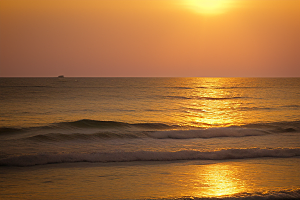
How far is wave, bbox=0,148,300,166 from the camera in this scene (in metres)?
9.76

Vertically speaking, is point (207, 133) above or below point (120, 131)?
below

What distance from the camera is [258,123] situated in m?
19.4

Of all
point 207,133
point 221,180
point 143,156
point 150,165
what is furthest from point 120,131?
point 221,180

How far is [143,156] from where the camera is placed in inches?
412

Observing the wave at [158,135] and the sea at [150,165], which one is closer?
the sea at [150,165]

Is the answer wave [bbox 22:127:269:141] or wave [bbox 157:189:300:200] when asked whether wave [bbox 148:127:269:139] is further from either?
wave [bbox 157:189:300:200]

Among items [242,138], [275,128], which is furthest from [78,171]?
[275,128]

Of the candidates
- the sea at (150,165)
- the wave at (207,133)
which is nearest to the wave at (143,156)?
the sea at (150,165)

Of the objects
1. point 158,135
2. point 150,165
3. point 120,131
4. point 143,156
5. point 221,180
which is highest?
point 120,131

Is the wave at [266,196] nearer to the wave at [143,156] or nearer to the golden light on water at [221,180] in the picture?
the golden light on water at [221,180]

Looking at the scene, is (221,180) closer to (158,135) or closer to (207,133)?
(158,135)

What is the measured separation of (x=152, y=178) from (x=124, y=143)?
5174 mm

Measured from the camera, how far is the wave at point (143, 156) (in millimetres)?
9758

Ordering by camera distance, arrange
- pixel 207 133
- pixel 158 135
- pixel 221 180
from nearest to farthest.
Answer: pixel 221 180 < pixel 158 135 < pixel 207 133
